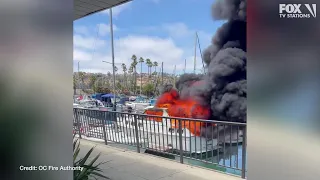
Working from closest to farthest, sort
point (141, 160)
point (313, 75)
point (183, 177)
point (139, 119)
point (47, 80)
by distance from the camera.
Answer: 1. point (47, 80)
2. point (313, 75)
3. point (183, 177)
4. point (141, 160)
5. point (139, 119)

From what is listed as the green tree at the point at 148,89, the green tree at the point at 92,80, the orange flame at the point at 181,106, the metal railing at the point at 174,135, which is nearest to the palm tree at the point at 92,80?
the green tree at the point at 92,80

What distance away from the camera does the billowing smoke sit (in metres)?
10.7

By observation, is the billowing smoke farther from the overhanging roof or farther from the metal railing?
the overhanging roof

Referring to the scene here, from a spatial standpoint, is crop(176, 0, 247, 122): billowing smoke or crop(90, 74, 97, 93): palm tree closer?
crop(176, 0, 247, 122): billowing smoke

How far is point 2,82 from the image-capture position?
1144 mm

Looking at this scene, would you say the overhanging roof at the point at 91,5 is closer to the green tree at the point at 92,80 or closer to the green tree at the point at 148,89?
the green tree at the point at 148,89

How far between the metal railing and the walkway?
319 mm

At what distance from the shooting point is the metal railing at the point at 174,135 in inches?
143

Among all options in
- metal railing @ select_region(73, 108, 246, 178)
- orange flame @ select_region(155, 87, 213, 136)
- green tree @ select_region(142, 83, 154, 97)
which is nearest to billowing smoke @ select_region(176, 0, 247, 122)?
orange flame @ select_region(155, 87, 213, 136)

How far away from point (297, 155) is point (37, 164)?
5.13 ft

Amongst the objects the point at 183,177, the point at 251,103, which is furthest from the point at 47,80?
the point at 183,177

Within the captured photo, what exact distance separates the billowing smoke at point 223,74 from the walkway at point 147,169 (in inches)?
262

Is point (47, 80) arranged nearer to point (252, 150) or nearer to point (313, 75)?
point (252, 150)

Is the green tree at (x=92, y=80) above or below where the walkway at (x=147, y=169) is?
above
